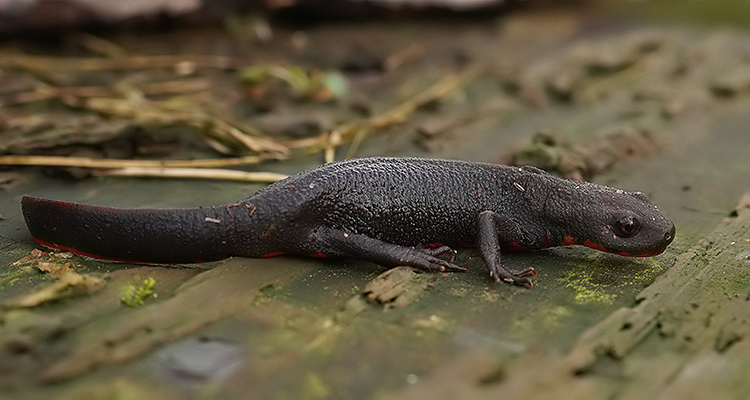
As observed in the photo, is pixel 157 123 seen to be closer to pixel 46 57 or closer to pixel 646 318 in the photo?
pixel 46 57

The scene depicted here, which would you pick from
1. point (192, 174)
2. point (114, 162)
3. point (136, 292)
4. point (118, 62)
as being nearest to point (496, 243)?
point (136, 292)

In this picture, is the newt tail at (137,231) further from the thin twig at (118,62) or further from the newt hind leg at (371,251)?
the thin twig at (118,62)

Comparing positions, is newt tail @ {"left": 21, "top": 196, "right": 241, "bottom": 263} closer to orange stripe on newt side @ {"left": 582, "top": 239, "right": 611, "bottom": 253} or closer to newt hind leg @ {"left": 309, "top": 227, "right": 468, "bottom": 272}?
newt hind leg @ {"left": 309, "top": 227, "right": 468, "bottom": 272}

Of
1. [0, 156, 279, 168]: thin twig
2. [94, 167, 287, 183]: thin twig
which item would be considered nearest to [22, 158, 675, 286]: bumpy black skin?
[94, 167, 287, 183]: thin twig

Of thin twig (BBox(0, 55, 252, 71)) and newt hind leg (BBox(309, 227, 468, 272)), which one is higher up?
thin twig (BBox(0, 55, 252, 71))

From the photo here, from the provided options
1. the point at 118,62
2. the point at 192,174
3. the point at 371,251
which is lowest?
the point at 371,251

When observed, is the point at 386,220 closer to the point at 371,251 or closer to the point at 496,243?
the point at 371,251

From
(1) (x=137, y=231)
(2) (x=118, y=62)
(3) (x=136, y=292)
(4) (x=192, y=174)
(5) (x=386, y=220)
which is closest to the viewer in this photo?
(3) (x=136, y=292)
